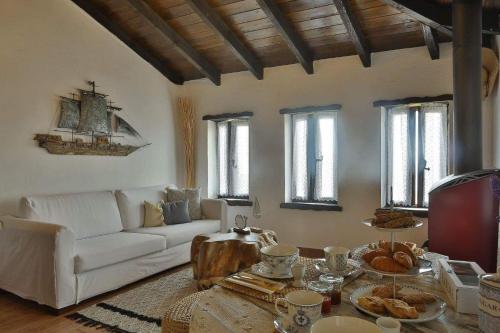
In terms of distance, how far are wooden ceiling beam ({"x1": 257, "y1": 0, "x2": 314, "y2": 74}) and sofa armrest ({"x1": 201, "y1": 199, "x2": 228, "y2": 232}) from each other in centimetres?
208

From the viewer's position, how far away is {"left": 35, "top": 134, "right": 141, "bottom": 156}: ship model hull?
3.63 meters

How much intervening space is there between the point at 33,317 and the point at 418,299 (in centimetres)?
282

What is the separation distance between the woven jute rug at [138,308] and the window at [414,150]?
103 inches

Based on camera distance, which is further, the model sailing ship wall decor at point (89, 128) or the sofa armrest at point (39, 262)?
the model sailing ship wall decor at point (89, 128)

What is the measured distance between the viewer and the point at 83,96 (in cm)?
402

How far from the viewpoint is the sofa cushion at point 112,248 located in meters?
2.86

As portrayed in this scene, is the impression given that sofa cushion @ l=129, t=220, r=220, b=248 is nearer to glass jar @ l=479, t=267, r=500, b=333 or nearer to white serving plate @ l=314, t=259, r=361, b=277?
white serving plate @ l=314, t=259, r=361, b=277

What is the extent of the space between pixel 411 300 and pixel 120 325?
215 centimetres

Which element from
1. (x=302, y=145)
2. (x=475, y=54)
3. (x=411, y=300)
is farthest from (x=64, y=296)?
(x=475, y=54)

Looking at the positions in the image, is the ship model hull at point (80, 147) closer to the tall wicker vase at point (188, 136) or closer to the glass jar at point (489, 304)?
the tall wicker vase at point (188, 136)

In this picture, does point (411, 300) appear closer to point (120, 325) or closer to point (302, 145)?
point (120, 325)

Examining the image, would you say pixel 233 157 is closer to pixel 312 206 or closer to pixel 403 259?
pixel 312 206

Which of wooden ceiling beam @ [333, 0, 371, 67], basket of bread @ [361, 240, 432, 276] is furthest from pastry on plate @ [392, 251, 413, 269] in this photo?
wooden ceiling beam @ [333, 0, 371, 67]

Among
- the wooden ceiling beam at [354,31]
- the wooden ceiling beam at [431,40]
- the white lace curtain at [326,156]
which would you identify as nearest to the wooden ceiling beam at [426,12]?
the wooden ceiling beam at [431,40]
